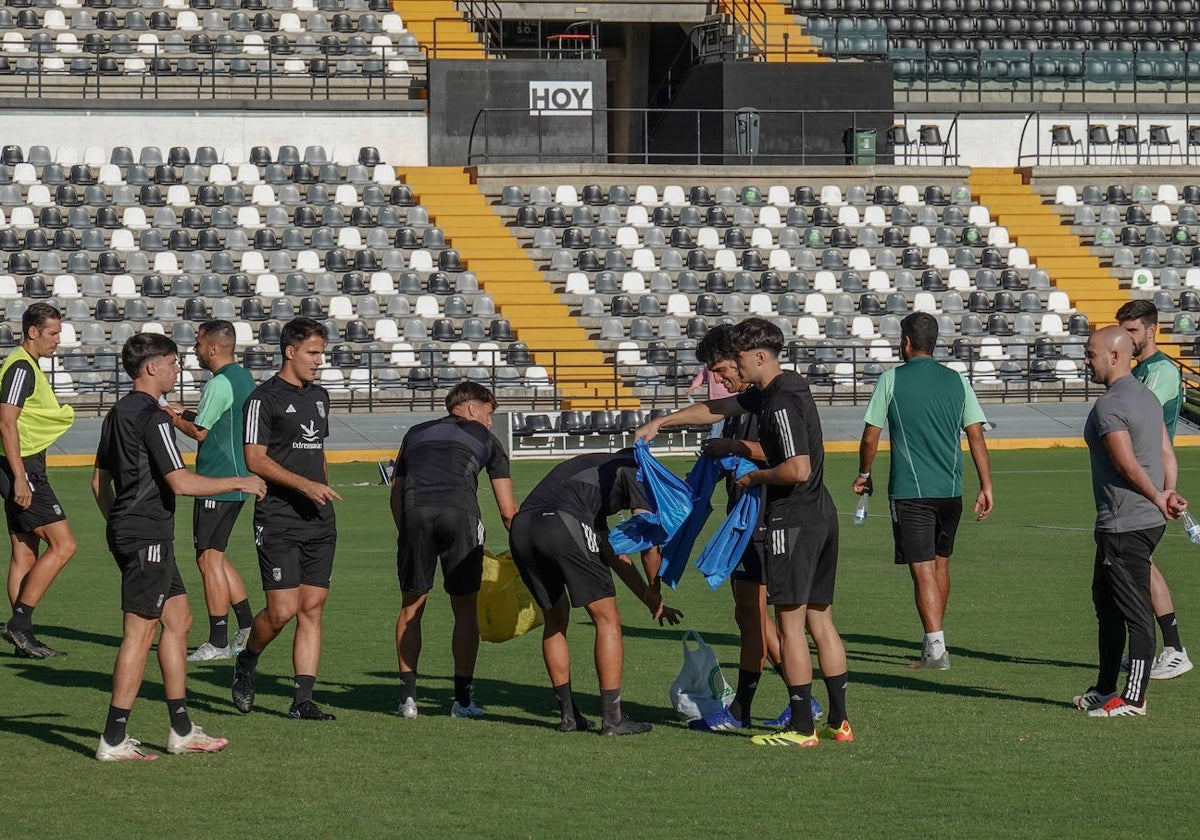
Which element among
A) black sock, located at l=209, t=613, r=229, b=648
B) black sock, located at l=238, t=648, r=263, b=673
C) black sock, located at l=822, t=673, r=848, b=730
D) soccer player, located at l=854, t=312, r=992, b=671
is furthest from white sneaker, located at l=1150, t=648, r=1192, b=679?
black sock, located at l=209, t=613, r=229, b=648

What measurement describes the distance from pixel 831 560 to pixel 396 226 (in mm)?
24933

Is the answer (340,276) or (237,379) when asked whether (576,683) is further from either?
(340,276)

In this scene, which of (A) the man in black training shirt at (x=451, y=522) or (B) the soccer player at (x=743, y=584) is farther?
(A) the man in black training shirt at (x=451, y=522)

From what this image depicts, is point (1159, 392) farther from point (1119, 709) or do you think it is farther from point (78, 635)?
point (78, 635)

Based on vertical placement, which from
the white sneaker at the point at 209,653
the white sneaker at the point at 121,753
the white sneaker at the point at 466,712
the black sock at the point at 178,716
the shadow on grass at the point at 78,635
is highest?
the black sock at the point at 178,716

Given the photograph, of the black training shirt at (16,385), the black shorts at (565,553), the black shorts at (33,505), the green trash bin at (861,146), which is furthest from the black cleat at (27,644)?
the green trash bin at (861,146)

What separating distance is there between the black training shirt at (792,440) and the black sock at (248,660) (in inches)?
112

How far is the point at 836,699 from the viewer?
8.52m

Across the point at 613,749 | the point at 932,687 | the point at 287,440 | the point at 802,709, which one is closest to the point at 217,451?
the point at 287,440

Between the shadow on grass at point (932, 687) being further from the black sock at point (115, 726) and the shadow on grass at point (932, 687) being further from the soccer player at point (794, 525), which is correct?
the black sock at point (115, 726)

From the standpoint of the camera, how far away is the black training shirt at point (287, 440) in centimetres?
918

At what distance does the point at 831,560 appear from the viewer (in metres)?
8.52

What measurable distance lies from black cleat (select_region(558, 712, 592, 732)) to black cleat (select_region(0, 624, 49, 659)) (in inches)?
147

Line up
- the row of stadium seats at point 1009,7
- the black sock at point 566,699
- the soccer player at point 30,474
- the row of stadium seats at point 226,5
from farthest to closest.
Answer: the row of stadium seats at point 1009,7
the row of stadium seats at point 226,5
the soccer player at point 30,474
the black sock at point 566,699
